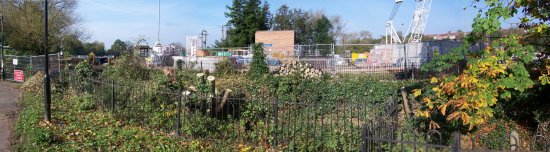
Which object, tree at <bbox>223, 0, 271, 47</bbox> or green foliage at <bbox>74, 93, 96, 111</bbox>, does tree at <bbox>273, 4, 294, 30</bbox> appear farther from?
green foliage at <bbox>74, 93, 96, 111</bbox>

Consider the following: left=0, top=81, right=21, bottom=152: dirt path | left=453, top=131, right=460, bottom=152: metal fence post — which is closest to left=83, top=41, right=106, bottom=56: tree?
left=0, top=81, right=21, bottom=152: dirt path

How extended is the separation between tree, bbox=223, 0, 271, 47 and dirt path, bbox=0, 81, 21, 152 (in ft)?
172

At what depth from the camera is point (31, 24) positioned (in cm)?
4388

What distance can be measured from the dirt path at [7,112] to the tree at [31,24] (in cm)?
2670

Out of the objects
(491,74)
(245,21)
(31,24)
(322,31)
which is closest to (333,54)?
(491,74)

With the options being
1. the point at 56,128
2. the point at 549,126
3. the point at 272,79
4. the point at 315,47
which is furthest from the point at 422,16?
the point at 56,128

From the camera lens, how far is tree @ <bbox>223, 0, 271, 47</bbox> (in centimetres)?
7025

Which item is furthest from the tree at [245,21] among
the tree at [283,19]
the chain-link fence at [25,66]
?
the chain-link fence at [25,66]

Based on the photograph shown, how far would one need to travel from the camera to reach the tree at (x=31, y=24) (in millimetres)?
43781

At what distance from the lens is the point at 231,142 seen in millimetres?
7828

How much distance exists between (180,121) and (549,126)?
7.16 metres

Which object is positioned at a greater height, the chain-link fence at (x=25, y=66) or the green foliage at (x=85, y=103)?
the chain-link fence at (x=25, y=66)

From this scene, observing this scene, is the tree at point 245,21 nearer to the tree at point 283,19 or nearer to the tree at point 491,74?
the tree at point 283,19

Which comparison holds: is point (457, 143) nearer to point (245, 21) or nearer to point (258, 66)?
point (258, 66)
